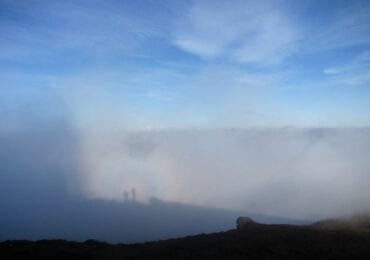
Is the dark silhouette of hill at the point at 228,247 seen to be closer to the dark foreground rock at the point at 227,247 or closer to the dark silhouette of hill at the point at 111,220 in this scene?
the dark foreground rock at the point at 227,247

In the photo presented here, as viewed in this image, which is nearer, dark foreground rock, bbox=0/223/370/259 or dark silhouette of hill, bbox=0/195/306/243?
dark foreground rock, bbox=0/223/370/259

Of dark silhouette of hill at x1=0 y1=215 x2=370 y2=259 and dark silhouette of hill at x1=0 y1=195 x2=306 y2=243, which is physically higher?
dark silhouette of hill at x1=0 y1=195 x2=306 y2=243

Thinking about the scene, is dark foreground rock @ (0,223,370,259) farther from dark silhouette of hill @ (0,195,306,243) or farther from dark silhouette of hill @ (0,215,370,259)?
dark silhouette of hill @ (0,195,306,243)

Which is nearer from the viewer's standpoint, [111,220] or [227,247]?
[227,247]

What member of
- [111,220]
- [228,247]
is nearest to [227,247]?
[228,247]

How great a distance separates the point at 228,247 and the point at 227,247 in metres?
0.05

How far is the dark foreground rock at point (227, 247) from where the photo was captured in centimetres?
1442

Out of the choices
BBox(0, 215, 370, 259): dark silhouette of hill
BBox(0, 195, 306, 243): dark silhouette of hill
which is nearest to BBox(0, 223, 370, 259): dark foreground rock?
BBox(0, 215, 370, 259): dark silhouette of hill

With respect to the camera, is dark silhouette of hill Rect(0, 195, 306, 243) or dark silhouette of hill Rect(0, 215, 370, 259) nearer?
dark silhouette of hill Rect(0, 215, 370, 259)

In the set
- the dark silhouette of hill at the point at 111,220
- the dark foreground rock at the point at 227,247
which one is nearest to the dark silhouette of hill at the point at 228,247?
the dark foreground rock at the point at 227,247

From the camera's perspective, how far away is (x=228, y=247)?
15.6 metres

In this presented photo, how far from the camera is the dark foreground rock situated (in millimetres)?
14422

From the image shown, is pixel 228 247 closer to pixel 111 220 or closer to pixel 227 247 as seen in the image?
pixel 227 247

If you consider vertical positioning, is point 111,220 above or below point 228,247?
above
